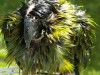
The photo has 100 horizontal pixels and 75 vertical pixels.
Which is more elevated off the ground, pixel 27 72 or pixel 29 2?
pixel 29 2

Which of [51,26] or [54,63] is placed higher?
[51,26]

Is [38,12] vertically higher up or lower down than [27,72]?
higher up

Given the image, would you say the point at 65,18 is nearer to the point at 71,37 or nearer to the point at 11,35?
the point at 71,37

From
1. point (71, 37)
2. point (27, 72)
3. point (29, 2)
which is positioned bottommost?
point (27, 72)

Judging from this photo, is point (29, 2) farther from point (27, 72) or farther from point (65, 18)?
point (27, 72)

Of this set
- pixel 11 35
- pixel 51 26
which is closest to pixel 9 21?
pixel 11 35

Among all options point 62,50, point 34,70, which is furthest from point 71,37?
point 34,70

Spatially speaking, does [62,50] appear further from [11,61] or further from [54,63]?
[11,61]
